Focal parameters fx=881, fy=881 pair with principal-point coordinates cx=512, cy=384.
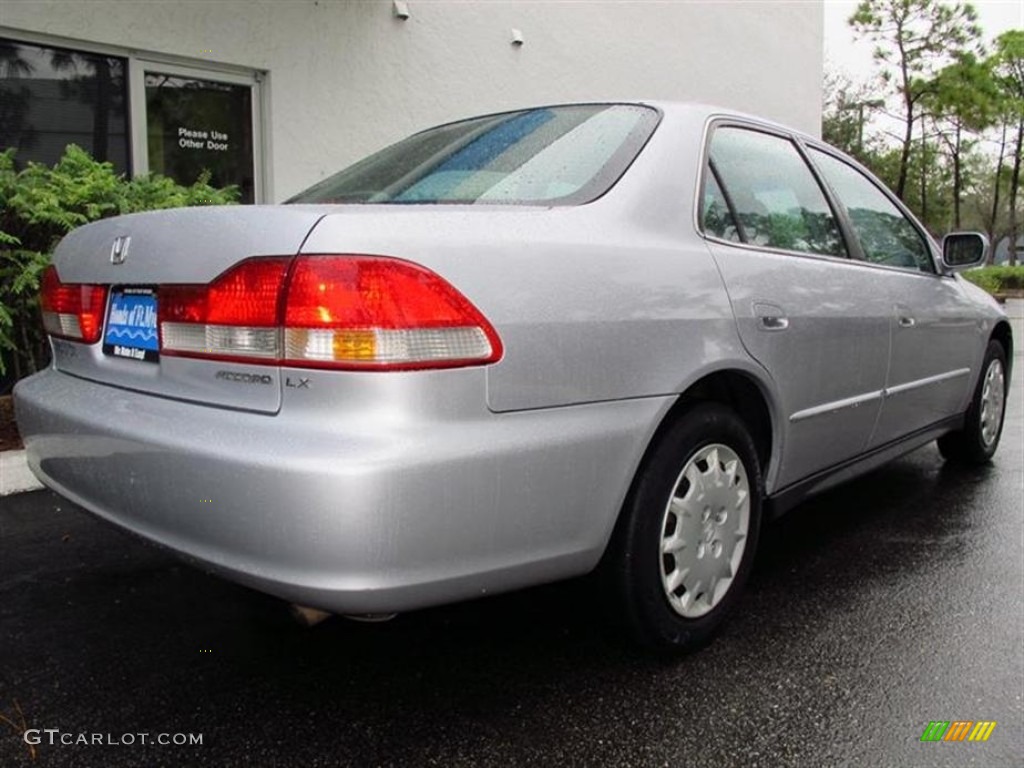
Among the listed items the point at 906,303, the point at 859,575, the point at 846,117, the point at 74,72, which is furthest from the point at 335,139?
→ the point at 846,117

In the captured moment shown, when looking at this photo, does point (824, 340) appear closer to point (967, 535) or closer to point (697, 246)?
point (697, 246)

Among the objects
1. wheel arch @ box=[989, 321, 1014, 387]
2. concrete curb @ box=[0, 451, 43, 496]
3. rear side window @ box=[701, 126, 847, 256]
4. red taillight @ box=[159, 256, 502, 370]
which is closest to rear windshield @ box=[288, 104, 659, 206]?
rear side window @ box=[701, 126, 847, 256]

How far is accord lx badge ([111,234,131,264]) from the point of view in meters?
2.25

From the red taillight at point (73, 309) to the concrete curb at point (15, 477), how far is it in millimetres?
1759

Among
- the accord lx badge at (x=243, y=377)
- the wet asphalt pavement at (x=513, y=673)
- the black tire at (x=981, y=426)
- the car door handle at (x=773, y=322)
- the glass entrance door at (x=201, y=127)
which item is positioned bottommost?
the wet asphalt pavement at (x=513, y=673)

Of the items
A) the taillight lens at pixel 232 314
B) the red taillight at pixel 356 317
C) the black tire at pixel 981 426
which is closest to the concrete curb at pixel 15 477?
the taillight lens at pixel 232 314

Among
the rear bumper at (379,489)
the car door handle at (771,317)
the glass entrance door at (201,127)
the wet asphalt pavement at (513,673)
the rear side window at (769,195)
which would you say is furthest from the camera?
the glass entrance door at (201,127)

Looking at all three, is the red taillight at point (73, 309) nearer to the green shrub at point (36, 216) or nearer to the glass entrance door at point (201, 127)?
the green shrub at point (36, 216)

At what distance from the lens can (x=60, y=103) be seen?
6500 millimetres

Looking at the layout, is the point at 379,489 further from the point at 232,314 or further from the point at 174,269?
the point at 174,269

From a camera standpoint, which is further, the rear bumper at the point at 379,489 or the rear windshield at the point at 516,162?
the rear windshield at the point at 516,162

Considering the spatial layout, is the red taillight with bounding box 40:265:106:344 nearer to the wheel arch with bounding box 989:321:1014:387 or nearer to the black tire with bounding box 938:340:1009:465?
the black tire with bounding box 938:340:1009:465

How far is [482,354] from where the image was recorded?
1.88m

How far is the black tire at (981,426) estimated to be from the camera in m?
4.64
